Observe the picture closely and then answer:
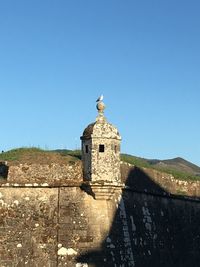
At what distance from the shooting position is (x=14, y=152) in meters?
20.2

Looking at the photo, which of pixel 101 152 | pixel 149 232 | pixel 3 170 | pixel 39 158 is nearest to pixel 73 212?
pixel 101 152

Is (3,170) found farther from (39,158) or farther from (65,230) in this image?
(65,230)

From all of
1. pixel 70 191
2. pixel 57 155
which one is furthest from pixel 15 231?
pixel 57 155

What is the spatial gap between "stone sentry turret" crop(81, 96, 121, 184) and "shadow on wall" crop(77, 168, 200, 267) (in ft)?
5.20

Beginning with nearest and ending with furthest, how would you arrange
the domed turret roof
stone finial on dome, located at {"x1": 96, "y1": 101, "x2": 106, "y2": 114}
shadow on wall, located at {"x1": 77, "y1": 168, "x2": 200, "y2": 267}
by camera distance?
the domed turret roof, shadow on wall, located at {"x1": 77, "y1": 168, "x2": 200, "y2": 267}, stone finial on dome, located at {"x1": 96, "y1": 101, "x2": 106, "y2": 114}

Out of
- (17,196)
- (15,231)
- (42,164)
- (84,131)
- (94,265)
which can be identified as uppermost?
(84,131)

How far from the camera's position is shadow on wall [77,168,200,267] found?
52.9 feet

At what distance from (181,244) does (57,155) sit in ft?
23.7

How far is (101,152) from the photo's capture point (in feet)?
52.4

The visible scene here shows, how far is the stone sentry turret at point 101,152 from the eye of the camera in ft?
51.9

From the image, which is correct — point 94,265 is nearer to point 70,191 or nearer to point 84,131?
point 70,191

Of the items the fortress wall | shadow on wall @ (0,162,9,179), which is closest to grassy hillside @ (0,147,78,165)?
shadow on wall @ (0,162,9,179)

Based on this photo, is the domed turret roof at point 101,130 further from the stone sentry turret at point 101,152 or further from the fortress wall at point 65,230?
the fortress wall at point 65,230

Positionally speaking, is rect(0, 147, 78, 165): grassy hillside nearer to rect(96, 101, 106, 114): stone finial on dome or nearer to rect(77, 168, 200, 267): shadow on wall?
rect(96, 101, 106, 114): stone finial on dome
